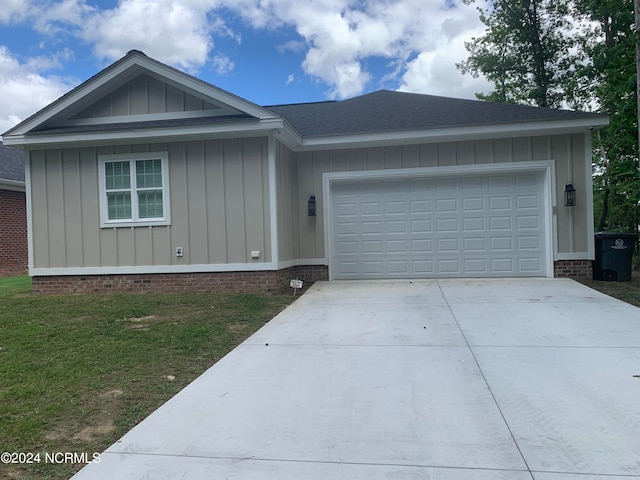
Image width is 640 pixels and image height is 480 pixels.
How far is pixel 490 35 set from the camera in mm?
19656

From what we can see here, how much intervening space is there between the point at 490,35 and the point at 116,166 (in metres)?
17.3

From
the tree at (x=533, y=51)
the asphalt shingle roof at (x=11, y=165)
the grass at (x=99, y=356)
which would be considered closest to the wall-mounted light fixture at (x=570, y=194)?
the grass at (x=99, y=356)

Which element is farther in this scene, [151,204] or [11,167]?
[11,167]

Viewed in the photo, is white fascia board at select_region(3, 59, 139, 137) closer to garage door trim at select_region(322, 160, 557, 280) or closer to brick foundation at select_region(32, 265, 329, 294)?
brick foundation at select_region(32, 265, 329, 294)

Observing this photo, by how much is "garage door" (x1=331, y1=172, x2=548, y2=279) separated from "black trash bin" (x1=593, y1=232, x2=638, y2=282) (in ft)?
3.73

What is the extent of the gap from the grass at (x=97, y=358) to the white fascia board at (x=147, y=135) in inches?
121

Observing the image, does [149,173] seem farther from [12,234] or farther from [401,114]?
[12,234]

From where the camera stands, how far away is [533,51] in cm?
1886

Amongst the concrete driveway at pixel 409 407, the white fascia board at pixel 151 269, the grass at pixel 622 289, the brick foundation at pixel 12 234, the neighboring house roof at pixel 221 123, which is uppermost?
the neighboring house roof at pixel 221 123

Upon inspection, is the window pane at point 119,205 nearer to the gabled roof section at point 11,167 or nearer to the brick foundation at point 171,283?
the brick foundation at point 171,283

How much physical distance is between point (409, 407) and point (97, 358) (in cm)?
330

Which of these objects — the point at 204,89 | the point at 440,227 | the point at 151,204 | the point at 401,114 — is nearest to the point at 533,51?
the point at 401,114

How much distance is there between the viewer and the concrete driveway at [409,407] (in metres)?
2.59

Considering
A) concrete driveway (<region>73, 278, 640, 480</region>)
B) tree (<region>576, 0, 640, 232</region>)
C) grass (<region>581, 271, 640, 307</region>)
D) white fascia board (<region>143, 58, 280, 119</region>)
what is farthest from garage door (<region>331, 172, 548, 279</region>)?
concrete driveway (<region>73, 278, 640, 480</region>)
